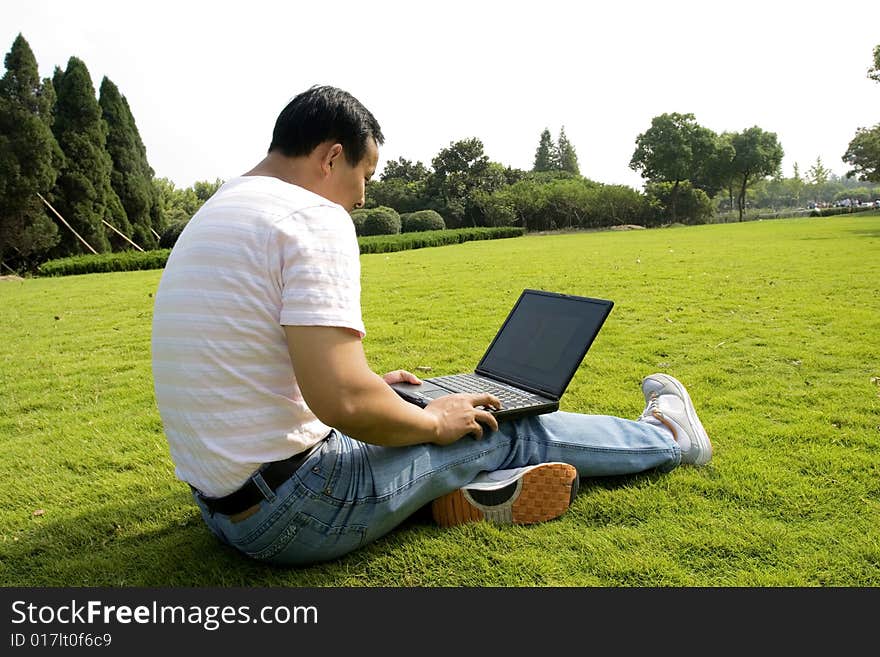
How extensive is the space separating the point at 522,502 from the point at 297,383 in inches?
38.8

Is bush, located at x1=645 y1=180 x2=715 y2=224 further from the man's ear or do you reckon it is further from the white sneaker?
the man's ear

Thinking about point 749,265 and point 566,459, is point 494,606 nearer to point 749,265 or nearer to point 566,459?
point 566,459

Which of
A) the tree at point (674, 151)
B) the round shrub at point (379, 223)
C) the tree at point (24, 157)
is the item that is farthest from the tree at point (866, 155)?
the tree at point (24, 157)

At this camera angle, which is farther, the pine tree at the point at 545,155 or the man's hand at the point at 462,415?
the pine tree at the point at 545,155

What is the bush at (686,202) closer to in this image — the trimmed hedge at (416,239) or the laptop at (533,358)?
the trimmed hedge at (416,239)

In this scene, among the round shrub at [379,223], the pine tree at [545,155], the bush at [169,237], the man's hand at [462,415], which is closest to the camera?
the man's hand at [462,415]

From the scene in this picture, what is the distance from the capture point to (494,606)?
193 centimetres

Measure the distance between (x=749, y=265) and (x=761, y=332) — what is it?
590 cm

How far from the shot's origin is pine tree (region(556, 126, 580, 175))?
7719cm

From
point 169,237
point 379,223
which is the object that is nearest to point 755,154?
point 379,223

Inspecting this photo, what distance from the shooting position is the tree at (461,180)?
39969 millimetres

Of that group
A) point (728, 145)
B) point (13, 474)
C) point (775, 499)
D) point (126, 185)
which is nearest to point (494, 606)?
point (775, 499)

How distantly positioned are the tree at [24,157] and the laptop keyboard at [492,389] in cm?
1983

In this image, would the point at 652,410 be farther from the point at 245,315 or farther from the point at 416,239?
the point at 416,239
